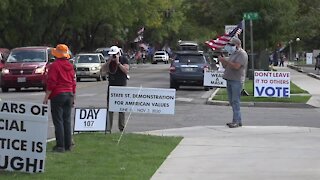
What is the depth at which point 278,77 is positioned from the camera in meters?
21.0

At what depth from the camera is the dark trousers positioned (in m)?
10.1

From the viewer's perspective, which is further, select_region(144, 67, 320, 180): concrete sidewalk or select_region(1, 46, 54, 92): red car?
select_region(1, 46, 54, 92): red car

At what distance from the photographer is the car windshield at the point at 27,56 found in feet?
89.5

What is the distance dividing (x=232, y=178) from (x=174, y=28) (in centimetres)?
7646

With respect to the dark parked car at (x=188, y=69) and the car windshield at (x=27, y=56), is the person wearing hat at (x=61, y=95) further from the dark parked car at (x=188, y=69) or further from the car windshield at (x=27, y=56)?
the dark parked car at (x=188, y=69)

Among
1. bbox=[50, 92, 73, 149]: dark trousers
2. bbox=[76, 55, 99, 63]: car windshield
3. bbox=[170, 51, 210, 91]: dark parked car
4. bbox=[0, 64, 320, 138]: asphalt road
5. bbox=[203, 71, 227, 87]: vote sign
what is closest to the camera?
bbox=[50, 92, 73, 149]: dark trousers

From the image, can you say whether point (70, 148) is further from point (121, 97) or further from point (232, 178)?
point (232, 178)

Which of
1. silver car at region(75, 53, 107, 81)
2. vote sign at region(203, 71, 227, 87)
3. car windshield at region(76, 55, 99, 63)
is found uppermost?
vote sign at region(203, 71, 227, 87)

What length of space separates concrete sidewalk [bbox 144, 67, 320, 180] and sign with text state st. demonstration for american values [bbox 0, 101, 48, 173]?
1.58 metres

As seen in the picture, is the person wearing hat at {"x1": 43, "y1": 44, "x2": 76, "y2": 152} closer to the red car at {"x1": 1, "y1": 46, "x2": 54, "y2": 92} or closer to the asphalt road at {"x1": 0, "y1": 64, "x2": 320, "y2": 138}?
the asphalt road at {"x1": 0, "y1": 64, "x2": 320, "y2": 138}

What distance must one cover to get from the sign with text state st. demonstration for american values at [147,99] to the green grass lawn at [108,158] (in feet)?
1.76

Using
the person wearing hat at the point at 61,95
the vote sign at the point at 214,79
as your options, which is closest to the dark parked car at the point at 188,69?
the vote sign at the point at 214,79

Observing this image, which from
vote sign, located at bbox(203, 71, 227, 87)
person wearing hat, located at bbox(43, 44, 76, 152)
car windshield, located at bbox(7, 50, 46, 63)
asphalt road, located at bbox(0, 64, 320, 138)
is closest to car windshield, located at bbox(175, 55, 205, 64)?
vote sign, located at bbox(203, 71, 227, 87)

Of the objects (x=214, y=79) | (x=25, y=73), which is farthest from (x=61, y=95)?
(x=25, y=73)
